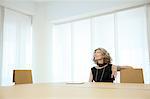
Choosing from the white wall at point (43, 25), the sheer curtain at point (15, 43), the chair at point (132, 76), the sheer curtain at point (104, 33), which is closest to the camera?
Result: the chair at point (132, 76)

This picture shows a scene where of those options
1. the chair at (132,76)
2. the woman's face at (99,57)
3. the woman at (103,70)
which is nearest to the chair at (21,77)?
the woman at (103,70)

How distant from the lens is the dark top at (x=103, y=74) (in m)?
2.79

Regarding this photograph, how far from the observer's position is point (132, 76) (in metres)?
2.65

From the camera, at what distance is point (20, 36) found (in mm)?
4621

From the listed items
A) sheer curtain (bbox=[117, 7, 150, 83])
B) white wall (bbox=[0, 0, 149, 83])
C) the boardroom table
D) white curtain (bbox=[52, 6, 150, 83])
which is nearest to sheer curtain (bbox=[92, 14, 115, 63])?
white curtain (bbox=[52, 6, 150, 83])

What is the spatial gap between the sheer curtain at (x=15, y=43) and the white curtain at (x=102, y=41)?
615mm

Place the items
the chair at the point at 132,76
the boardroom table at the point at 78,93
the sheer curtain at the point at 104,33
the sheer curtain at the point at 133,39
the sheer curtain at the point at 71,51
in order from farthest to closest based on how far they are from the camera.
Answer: the sheer curtain at the point at 71,51 → the sheer curtain at the point at 104,33 → the sheer curtain at the point at 133,39 → the chair at the point at 132,76 → the boardroom table at the point at 78,93

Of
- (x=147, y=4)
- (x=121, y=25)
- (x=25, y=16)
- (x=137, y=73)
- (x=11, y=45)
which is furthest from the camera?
(x=25, y=16)

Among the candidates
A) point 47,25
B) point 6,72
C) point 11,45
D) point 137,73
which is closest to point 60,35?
point 47,25

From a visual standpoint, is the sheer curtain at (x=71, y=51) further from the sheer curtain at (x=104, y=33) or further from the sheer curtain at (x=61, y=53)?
the sheer curtain at (x=104, y=33)

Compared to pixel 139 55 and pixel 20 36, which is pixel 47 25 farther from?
pixel 139 55

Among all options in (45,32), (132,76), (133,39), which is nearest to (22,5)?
(45,32)

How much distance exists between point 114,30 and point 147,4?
2.50 feet

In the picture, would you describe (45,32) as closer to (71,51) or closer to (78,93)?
(71,51)
